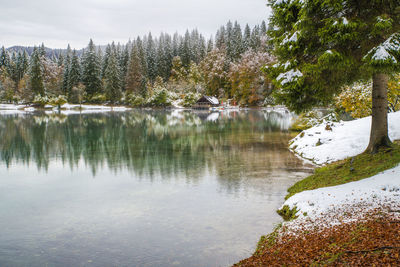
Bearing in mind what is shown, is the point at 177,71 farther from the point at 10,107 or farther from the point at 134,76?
the point at 10,107

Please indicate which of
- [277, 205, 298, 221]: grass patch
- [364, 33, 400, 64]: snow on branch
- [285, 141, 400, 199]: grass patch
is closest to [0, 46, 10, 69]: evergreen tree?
[285, 141, 400, 199]: grass patch

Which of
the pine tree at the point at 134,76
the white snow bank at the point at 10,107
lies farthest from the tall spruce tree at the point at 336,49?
the white snow bank at the point at 10,107

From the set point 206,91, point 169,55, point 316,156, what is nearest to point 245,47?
point 206,91

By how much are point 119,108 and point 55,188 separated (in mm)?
77082

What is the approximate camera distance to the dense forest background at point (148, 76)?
276ft

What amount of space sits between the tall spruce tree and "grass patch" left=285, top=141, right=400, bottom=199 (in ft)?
1.82

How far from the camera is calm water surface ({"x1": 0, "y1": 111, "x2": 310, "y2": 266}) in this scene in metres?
7.57

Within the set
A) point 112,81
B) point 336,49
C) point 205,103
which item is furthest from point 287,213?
point 112,81

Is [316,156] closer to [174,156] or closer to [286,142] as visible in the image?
[286,142]

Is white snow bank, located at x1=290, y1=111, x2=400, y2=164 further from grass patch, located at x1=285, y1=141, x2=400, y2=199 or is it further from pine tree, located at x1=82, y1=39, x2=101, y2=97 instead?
pine tree, located at x1=82, y1=39, x2=101, y2=97

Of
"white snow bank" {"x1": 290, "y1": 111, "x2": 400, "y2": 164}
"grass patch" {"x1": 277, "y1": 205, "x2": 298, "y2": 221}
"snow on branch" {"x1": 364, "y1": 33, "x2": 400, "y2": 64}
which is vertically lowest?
"grass patch" {"x1": 277, "y1": 205, "x2": 298, "y2": 221}

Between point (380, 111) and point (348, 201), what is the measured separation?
4.39 meters

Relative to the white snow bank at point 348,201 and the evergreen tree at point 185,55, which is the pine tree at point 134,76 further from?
the white snow bank at point 348,201

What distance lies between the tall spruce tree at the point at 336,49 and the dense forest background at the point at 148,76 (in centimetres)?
6968
